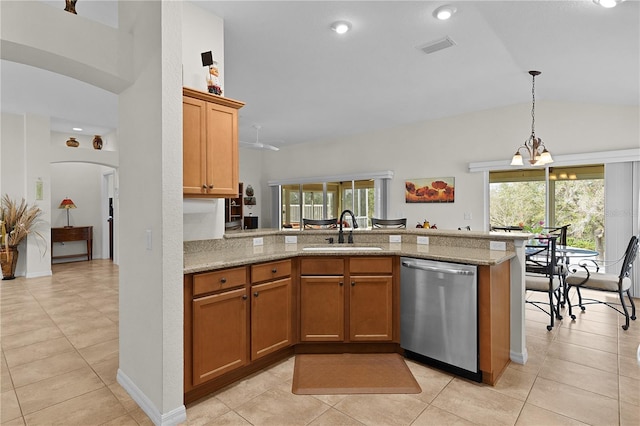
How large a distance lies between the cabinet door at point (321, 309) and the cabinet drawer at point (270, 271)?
185 millimetres

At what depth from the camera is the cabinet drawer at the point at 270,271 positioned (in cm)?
262

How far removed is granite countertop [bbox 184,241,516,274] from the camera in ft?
7.96

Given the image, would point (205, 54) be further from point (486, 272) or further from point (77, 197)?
point (77, 197)

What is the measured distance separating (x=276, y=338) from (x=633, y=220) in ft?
17.2

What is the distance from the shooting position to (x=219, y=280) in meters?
2.38

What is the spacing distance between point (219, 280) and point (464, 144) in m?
5.38

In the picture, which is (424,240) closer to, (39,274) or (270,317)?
(270,317)

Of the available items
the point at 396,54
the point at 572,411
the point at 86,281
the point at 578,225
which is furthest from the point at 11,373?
the point at 578,225

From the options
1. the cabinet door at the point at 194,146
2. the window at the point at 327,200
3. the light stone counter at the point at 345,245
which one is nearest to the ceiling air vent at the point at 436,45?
the light stone counter at the point at 345,245

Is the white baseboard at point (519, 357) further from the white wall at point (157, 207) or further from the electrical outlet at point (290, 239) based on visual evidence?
the white wall at point (157, 207)

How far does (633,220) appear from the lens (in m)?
4.89

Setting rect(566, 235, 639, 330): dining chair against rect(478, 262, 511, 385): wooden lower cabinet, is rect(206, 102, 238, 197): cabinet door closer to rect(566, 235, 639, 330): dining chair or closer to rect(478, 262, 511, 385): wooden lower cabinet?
rect(478, 262, 511, 385): wooden lower cabinet

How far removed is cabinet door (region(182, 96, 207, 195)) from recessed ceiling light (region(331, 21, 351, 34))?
1.43 meters

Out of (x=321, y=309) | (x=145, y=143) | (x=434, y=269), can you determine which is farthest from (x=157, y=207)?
(x=434, y=269)
